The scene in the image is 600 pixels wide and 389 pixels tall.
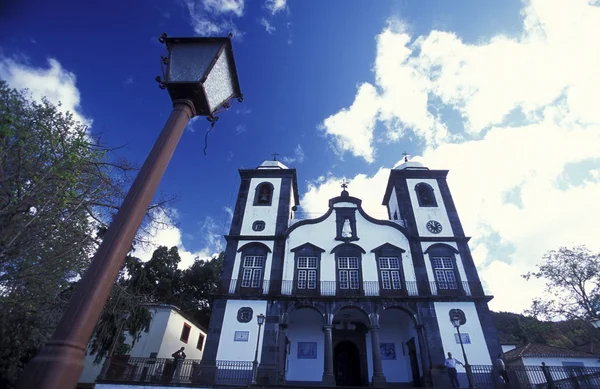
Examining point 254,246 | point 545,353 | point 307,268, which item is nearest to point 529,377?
point 545,353

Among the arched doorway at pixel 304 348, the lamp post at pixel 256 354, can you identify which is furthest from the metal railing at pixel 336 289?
the lamp post at pixel 256 354

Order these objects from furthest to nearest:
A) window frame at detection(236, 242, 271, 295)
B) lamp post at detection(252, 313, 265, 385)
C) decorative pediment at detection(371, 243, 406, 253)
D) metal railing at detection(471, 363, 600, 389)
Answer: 1. decorative pediment at detection(371, 243, 406, 253)
2. window frame at detection(236, 242, 271, 295)
3. lamp post at detection(252, 313, 265, 385)
4. metal railing at detection(471, 363, 600, 389)

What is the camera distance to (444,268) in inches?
712

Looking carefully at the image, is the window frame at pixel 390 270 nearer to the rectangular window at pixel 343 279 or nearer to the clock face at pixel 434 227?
the rectangular window at pixel 343 279

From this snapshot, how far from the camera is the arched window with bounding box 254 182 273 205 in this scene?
70.2 feet

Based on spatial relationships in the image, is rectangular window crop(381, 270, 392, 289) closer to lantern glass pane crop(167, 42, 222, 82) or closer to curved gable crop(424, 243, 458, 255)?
curved gable crop(424, 243, 458, 255)

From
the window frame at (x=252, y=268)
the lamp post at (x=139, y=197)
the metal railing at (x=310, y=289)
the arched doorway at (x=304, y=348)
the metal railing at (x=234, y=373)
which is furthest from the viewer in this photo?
the window frame at (x=252, y=268)

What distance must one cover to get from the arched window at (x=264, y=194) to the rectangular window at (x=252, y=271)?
13.5ft

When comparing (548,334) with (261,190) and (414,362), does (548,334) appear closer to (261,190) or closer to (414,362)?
(414,362)

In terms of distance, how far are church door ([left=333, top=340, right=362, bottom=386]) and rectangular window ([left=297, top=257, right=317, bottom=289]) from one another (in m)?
3.90

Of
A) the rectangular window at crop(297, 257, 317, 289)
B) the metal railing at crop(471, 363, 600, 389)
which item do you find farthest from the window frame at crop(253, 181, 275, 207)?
the metal railing at crop(471, 363, 600, 389)

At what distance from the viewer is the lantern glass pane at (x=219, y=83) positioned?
12.9 ft

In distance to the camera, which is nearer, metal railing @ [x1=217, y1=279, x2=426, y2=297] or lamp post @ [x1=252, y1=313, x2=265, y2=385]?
lamp post @ [x1=252, y1=313, x2=265, y2=385]

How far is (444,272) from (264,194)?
11.8m
